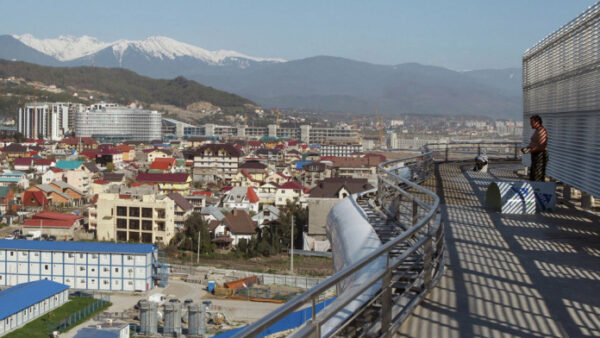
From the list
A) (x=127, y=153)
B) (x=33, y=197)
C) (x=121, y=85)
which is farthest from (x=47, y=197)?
(x=121, y=85)

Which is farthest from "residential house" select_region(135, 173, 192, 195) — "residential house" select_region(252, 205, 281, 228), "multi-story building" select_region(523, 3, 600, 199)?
"multi-story building" select_region(523, 3, 600, 199)

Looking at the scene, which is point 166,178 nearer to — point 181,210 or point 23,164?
point 181,210

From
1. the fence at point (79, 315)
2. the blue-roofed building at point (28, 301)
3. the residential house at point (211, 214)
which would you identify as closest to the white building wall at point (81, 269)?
the fence at point (79, 315)

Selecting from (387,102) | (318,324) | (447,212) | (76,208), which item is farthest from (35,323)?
(387,102)

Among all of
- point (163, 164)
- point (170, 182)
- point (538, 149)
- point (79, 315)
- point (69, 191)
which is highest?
point (538, 149)

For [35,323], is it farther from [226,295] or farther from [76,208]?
[76,208]

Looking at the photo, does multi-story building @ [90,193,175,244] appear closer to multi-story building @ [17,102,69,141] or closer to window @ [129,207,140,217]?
window @ [129,207,140,217]
